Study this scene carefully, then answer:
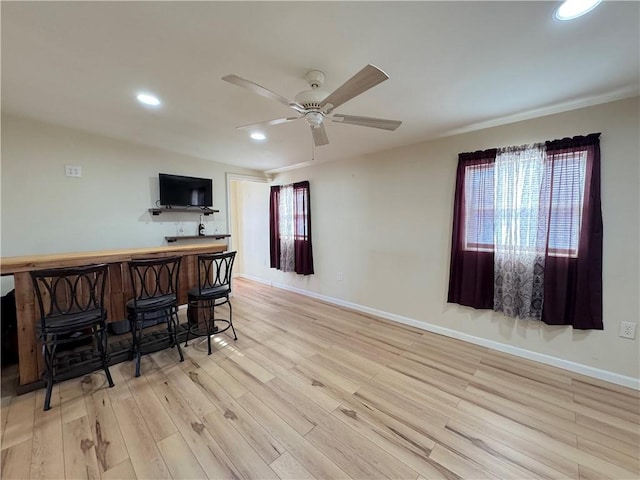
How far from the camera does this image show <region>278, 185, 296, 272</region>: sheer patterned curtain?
16.3 ft

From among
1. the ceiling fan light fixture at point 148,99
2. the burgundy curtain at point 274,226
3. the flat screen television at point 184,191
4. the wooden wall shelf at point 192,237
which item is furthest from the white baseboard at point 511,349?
the ceiling fan light fixture at point 148,99

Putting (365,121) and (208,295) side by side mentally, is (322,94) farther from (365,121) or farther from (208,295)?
(208,295)

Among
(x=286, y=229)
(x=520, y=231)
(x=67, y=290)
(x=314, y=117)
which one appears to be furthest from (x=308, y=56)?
(x=286, y=229)

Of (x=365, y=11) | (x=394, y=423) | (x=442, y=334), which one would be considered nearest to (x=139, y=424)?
(x=394, y=423)

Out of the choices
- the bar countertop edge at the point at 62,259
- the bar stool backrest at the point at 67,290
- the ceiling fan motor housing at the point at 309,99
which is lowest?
the bar stool backrest at the point at 67,290

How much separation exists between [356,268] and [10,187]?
427 cm

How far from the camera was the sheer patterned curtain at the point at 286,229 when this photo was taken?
196 inches

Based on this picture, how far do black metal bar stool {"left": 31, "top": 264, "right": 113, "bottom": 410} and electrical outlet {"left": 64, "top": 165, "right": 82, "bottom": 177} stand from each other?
1.54 m

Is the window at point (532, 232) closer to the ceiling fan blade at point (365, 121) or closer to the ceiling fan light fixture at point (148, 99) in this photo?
the ceiling fan blade at point (365, 121)

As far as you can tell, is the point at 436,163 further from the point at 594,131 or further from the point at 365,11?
the point at 365,11

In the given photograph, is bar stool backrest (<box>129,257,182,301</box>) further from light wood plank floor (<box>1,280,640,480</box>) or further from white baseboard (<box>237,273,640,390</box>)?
A: white baseboard (<box>237,273,640,390</box>)

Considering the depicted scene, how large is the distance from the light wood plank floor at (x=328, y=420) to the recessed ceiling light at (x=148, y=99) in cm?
250

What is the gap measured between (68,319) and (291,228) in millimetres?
3440

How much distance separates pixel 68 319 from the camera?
6.42ft
